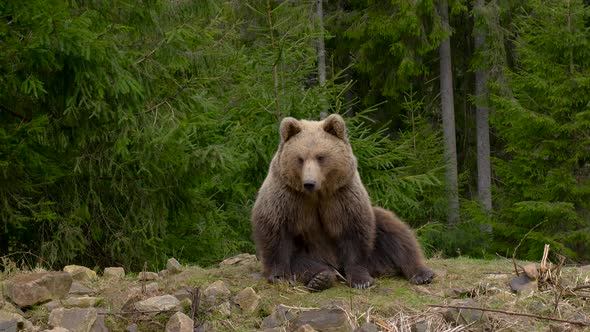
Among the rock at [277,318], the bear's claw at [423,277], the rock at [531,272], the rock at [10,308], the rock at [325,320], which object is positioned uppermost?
the rock at [10,308]

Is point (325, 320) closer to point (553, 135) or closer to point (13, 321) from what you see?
point (13, 321)

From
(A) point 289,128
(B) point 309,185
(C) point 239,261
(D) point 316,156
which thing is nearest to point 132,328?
(B) point 309,185

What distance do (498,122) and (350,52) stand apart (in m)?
5.69

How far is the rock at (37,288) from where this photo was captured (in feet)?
17.5

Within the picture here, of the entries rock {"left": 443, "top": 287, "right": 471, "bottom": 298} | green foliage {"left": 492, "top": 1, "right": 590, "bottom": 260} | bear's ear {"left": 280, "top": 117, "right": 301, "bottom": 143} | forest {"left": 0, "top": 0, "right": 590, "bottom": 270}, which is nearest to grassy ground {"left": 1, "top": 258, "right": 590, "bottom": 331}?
rock {"left": 443, "top": 287, "right": 471, "bottom": 298}

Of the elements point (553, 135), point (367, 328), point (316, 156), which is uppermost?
point (316, 156)

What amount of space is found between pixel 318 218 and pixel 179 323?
1734mm

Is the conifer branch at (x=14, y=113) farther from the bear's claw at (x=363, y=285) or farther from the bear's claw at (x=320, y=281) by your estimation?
the bear's claw at (x=363, y=285)

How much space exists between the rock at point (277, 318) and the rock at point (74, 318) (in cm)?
114

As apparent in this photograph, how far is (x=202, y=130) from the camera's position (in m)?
10.9

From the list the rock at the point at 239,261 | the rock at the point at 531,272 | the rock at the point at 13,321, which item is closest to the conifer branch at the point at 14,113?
the rock at the point at 239,261

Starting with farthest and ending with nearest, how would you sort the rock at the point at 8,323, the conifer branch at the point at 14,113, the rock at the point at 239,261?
the conifer branch at the point at 14,113, the rock at the point at 239,261, the rock at the point at 8,323

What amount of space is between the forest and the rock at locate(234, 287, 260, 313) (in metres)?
3.30

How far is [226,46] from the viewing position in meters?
10.9
